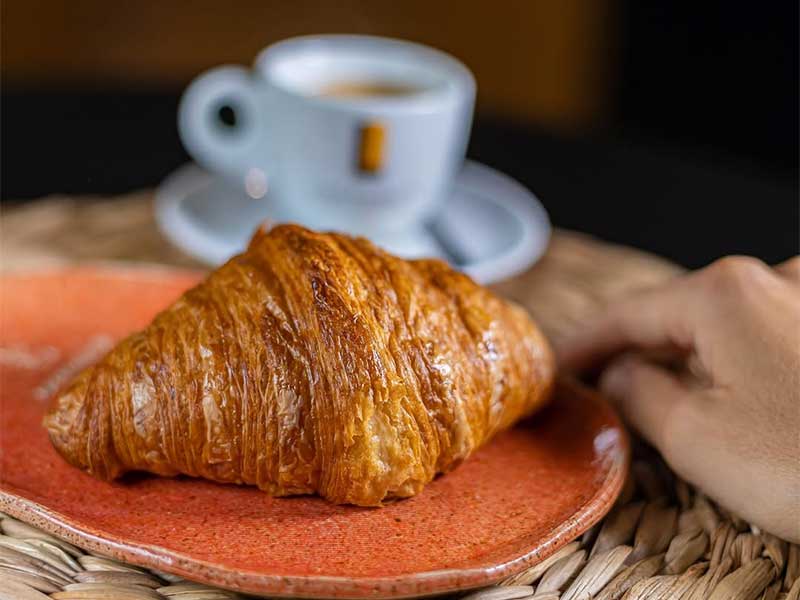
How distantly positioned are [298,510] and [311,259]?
0.67 feet

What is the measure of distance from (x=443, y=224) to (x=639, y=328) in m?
0.63

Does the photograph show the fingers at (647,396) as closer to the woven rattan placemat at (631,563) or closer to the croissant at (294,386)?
the woven rattan placemat at (631,563)

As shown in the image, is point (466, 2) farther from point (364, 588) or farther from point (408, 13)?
point (364, 588)

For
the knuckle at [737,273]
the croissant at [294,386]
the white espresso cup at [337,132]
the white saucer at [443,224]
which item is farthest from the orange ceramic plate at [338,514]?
the white espresso cup at [337,132]

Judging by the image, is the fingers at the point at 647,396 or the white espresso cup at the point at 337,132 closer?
the fingers at the point at 647,396

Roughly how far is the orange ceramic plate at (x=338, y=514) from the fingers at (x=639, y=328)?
2.6 inches

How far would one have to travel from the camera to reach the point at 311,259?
2.82 feet

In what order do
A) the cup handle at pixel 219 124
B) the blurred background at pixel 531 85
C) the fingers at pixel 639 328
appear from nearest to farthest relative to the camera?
the fingers at pixel 639 328
the cup handle at pixel 219 124
the blurred background at pixel 531 85

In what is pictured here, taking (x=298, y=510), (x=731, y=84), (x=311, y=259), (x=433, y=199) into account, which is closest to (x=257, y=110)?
(x=433, y=199)

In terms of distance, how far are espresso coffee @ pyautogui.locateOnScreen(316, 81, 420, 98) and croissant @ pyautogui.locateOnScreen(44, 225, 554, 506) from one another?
83 centimetres

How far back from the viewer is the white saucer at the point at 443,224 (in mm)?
1450

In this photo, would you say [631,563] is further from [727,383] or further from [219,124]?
[219,124]

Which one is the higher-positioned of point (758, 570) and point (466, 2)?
point (758, 570)

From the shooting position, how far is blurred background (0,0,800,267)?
5.97 ft
